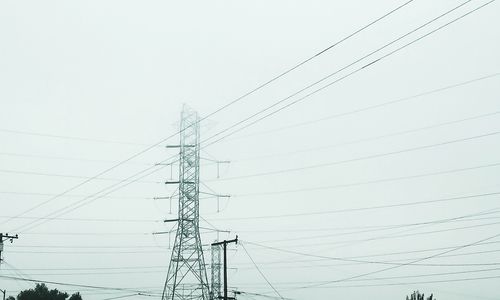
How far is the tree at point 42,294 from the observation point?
78688 millimetres

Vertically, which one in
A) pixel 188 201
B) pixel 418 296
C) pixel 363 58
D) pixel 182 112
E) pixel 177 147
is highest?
pixel 182 112

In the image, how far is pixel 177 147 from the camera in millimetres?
47625

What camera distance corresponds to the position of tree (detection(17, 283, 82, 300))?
258 ft

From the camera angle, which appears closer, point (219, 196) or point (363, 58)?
point (363, 58)

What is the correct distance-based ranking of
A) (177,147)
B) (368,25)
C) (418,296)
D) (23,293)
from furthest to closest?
1. (23,293)
2. (177,147)
3. (418,296)
4. (368,25)

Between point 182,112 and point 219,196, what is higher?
point 182,112

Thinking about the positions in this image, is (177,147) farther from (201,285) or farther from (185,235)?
(201,285)

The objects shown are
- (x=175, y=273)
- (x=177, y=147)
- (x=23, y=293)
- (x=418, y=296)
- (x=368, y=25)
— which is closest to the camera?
(x=368, y=25)

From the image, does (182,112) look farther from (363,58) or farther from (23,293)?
(23,293)

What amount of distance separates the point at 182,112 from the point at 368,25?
3448cm

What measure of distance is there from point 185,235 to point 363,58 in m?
29.4

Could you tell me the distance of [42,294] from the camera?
79.2 m

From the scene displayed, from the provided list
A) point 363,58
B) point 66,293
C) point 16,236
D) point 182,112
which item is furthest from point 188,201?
point 66,293

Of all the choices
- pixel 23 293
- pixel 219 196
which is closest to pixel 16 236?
pixel 219 196
